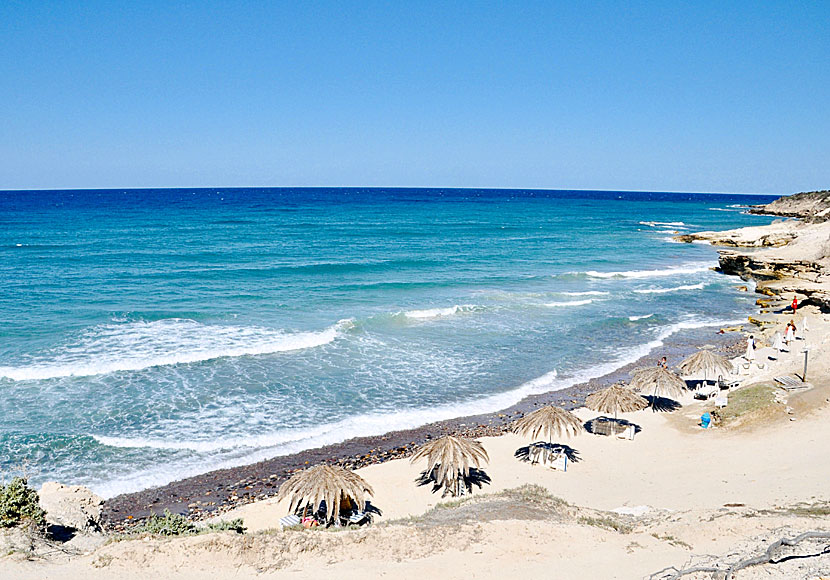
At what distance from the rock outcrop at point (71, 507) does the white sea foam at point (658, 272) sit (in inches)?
1434

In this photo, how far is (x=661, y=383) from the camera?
17031 mm

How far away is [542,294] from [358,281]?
11.3m

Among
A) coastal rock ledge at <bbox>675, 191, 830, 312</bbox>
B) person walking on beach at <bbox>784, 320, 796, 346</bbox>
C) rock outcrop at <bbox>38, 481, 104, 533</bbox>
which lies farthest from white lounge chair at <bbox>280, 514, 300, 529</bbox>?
coastal rock ledge at <bbox>675, 191, 830, 312</bbox>

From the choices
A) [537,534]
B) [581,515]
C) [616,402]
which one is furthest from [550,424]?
[537,534]

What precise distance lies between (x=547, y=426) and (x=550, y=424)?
0.09 meters

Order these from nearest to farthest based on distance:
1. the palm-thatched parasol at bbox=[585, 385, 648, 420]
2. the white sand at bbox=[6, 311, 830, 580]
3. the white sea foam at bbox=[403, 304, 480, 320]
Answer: the white sand at bbox=[6, 311, 830, 580] < the palm-thatched parasol at bbox=[585, 385, 648, 420] < the white sea foam at bbox=[403, 304, 480, 320]

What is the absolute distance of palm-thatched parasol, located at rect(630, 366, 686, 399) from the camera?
17.0 metres

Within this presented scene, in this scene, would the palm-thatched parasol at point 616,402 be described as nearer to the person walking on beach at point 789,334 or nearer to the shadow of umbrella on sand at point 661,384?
the shadow of umbrella on sand at point 661,384

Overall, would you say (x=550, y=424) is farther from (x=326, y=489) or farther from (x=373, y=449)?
(x=326, y=489)

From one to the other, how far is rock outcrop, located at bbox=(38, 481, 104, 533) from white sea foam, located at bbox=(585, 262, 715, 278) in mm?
36415

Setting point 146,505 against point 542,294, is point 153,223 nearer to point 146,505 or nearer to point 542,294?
point 542,294

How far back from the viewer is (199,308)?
92.7ft

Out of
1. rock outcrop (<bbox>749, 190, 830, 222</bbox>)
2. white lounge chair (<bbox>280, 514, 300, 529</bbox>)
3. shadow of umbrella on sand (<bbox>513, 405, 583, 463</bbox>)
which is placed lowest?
white lounge chair (<bbox>280, 514, 300, 529</bbox>)

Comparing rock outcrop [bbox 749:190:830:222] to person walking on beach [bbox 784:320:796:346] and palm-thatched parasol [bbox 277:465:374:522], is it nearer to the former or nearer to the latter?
person walking on beach [bbox 784:320:796:346]
